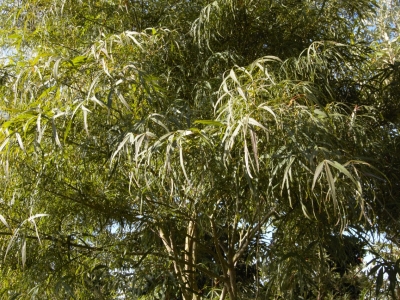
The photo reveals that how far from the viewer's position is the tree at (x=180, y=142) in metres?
1.71

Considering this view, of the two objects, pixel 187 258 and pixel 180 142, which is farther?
pixel 187 258

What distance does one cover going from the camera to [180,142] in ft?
5.17

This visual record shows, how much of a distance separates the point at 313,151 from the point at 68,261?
1.16 m

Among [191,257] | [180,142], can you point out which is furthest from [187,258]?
A: [180,142]

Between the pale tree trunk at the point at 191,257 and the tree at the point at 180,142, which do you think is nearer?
the tree at the point at 180,142

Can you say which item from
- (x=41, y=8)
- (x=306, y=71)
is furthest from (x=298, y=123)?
(x=41, y=8)

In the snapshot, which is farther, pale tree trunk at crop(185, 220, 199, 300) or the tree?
pale tree trunk at crop(185, 220, 199, 300)

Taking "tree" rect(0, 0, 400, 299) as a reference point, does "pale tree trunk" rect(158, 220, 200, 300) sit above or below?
below

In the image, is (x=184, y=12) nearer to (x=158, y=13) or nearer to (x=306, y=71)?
(x=158, y=13)

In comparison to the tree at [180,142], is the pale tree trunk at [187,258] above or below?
below

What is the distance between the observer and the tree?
1707mm

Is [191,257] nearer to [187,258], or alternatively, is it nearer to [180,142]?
[187,258]

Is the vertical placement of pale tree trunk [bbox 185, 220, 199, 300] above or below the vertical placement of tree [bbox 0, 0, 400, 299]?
below

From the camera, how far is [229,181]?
1.86 m
